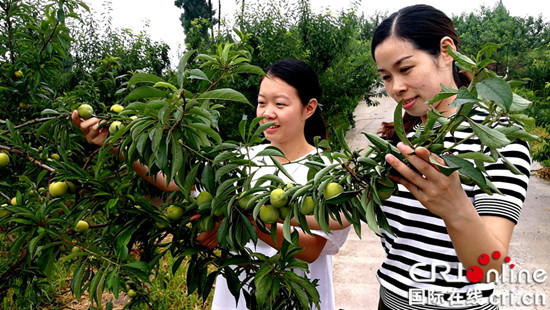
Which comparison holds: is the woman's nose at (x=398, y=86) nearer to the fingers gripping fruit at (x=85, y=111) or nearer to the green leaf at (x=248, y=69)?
the green leaf at (x=248, y=69)

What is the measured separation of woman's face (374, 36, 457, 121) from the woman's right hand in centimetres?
75

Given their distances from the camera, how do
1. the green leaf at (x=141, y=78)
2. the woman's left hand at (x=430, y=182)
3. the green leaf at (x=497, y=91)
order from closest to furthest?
the green leaf at (x=497, y=91) → the woman's left hand at (x=430, y=182) → the green leaf at (x=141, y=78)

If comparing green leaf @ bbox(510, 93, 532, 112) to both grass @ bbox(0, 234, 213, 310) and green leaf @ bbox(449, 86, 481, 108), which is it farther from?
grass @ bbox(0, 234, 213, 310)

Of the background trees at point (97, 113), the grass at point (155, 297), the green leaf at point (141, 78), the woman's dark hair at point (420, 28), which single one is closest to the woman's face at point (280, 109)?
the background trees at point (97, 113)

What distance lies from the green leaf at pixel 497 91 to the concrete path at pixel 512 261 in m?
1.93

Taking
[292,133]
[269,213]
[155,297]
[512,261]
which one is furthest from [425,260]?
[512,261]

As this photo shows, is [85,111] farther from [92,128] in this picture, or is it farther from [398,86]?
[398,86]

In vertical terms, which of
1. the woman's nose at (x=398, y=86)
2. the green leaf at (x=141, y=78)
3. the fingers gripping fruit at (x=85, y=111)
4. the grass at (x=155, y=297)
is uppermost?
the woman's nose at (x=398, y=86)

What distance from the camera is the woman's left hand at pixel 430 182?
0.57 meters

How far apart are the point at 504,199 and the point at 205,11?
1839cm

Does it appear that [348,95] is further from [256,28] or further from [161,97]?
[161,97]

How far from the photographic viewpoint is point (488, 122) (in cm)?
55

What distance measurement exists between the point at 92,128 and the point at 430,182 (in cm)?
81

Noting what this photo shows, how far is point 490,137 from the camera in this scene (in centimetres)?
51
